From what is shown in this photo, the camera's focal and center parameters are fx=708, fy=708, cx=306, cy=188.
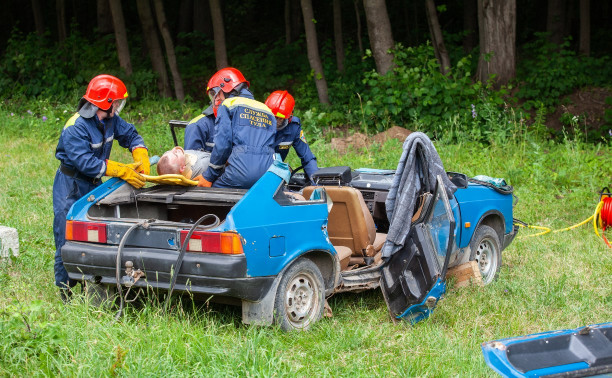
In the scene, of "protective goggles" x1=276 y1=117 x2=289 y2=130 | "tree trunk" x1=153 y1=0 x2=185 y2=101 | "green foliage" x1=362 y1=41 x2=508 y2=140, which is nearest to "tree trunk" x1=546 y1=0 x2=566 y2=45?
"green foliage" x1=362 y1=41 x2=508 y2=140

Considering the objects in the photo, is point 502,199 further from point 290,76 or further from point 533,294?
point 290,76

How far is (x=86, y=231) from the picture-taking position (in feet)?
16.5

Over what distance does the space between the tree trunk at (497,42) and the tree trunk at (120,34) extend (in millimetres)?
8361

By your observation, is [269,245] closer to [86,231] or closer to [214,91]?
[86,231]

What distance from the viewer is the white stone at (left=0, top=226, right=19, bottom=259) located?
680 centimetres

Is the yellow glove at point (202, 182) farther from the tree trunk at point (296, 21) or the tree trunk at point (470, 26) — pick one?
the tree trunk at point (296, 21)

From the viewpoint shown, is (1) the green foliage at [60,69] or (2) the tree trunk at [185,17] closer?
(1) the green foliage at [60,69]

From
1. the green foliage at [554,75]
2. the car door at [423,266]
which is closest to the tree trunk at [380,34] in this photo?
the green foliage at [554,75]

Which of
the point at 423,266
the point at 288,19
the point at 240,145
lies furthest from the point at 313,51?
the point at 423,266

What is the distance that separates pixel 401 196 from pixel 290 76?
1306cm

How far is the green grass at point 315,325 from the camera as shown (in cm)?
414

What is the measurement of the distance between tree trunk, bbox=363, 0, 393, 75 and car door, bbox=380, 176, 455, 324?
8742 mm

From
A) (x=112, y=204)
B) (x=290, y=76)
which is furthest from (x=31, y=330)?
(x=290, y=76)

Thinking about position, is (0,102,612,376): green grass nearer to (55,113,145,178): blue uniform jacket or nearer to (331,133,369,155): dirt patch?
(55,113,145,178): blue uniform jacket
